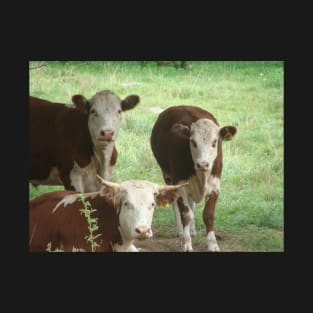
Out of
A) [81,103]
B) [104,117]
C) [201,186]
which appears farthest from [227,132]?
[81,103]

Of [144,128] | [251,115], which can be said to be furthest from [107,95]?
[251,115]

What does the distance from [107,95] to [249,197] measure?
62.3 inches

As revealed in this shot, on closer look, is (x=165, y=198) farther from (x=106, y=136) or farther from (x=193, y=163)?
(x=106, y=136)

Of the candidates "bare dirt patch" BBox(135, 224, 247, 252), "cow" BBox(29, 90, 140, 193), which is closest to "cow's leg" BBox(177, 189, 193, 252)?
"bare dirt patch" BBox(135, 224, 247, 252)

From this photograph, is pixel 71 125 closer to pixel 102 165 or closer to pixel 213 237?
pixel 102 165

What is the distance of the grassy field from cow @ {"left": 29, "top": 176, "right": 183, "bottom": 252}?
0.49m

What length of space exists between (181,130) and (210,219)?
0.84 meters

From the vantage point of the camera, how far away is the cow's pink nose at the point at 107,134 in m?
10.7

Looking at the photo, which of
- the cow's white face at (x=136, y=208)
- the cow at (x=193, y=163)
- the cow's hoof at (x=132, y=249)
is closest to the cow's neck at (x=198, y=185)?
the cow at (x=193, y=163)

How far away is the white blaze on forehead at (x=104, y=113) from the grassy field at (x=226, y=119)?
0.09m

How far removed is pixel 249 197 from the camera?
1084 centimetres

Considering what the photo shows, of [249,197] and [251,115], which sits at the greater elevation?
[251,115]

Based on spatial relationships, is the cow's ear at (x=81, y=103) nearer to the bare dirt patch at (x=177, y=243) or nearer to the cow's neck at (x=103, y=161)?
the cow's neck at (x=103, y=161)

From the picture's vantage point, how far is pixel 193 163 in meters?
10.6
